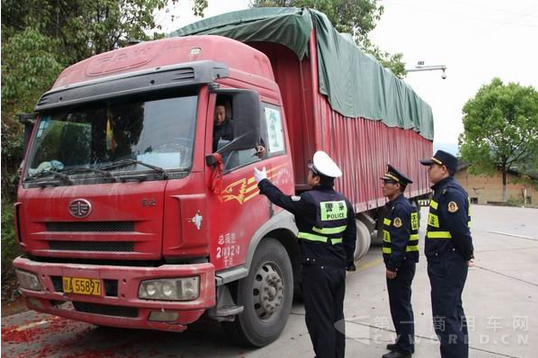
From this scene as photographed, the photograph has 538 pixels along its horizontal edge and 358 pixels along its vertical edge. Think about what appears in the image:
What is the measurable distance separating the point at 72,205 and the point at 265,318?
2036 millimetres

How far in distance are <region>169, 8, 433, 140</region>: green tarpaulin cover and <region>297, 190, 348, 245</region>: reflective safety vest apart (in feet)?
7.10

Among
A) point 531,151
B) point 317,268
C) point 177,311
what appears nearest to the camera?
point 177,311

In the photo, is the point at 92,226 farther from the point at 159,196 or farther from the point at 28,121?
the point at 28,121

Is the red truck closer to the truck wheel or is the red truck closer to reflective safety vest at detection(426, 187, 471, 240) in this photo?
the truck wheel

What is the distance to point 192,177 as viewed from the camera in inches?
136

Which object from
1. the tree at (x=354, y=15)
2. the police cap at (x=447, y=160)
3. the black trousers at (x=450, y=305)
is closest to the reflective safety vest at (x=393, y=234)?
the black trousers at (x=450, y=305)

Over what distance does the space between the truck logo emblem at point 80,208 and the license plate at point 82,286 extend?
1.63 ft

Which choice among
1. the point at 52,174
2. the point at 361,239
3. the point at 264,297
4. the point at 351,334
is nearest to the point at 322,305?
the point at 264,297

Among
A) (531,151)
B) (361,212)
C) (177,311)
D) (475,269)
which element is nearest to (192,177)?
(177,311)

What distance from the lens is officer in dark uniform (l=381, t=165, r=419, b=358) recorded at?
13.2ft

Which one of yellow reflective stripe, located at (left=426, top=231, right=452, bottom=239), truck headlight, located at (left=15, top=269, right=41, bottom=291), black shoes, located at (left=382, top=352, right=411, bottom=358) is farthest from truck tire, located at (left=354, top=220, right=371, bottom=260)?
truck headlight, located at (left=15, top=269, right=41, bottom=291)

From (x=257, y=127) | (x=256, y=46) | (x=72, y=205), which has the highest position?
(x=256, y=46)

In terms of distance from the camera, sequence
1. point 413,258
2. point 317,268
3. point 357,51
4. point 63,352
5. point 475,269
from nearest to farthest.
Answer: point 317,268 < point 413,258 < point 63,352 < point 357,51 < point 475,269

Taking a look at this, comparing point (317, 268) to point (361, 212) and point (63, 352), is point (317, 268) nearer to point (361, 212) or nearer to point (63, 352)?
point (63, 352)
